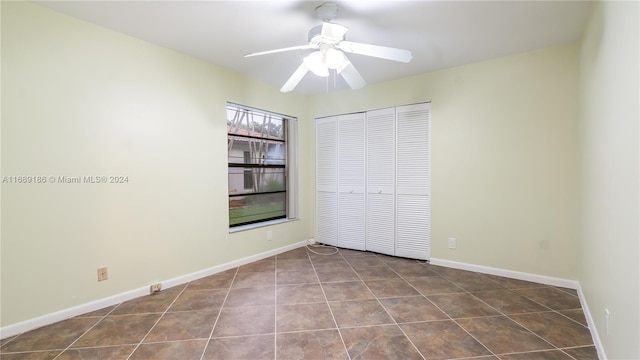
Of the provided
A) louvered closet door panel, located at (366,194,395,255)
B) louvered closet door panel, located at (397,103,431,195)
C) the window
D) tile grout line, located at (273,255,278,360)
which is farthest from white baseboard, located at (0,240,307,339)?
louvered closet door panel, located at (397,103,431,195)

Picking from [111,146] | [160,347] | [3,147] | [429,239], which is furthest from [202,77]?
[429,239]

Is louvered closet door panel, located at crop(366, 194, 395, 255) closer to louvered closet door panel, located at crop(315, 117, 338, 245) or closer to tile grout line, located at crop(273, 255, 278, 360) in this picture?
louvered closet door panel, located at crop(315, 117, 338, 245)

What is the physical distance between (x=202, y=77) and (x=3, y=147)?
1715 mm

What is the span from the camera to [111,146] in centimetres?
240

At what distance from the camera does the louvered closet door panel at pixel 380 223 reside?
3.80 meters

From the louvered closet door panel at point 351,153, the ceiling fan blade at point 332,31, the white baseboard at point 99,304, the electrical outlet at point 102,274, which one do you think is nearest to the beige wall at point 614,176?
the ceiling fan blade at point 332,31

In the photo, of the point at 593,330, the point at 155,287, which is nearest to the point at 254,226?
the point at 155,287

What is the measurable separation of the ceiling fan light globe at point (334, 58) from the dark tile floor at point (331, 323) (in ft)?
6.54

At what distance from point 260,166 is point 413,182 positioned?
2.15 meters

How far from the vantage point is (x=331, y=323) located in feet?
6.88

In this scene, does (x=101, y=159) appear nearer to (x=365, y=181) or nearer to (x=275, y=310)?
(x=275, y=310)

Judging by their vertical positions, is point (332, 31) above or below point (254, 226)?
above

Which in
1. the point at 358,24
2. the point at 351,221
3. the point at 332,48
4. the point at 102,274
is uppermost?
the point at 358,24

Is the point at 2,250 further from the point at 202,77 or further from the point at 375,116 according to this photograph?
the point at 375,116
